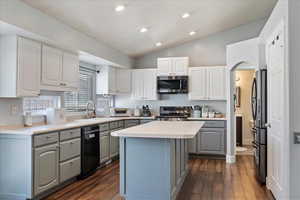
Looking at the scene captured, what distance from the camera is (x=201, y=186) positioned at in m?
4.02

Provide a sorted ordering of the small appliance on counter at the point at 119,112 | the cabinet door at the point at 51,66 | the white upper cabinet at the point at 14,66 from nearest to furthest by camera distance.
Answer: the white upper cabinet at the point at 14,66 < the cabinet door at the point at 51,66 < the small appliance on counter at the point at 119,112

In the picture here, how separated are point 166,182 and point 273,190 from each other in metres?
1.59

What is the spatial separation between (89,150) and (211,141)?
2.88 m

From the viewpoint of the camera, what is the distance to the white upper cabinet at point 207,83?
623 cm

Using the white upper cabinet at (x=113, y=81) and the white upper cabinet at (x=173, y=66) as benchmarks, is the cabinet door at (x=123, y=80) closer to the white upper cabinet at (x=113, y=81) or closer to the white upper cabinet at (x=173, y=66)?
the white upper cabinet at (x=113, y=81)

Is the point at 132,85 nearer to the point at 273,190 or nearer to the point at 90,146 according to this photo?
the point at 90,146

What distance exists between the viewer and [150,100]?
709cm

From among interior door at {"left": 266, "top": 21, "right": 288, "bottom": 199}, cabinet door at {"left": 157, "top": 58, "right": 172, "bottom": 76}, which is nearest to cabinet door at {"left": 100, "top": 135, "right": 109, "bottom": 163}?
cabinet door at {"left": 157, "top": 58, "right": 172, "bottom": 76}

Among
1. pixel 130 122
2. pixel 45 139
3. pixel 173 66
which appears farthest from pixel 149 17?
pixel 45 139

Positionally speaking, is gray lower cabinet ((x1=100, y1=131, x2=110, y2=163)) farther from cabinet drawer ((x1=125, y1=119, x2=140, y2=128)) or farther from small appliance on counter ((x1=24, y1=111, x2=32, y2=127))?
small appliance on counter ((x1=24, y1=111, x2=32, y2=127))

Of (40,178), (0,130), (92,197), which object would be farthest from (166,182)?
(0,130)

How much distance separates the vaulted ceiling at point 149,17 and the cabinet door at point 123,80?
0.51 meters

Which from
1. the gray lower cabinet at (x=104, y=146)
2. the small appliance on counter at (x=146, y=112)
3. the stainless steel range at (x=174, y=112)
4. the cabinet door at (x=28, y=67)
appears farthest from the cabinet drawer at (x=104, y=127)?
the small appliance on counter at (x=146, y=112)

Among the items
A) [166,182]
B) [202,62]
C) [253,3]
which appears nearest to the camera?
[166,182]
